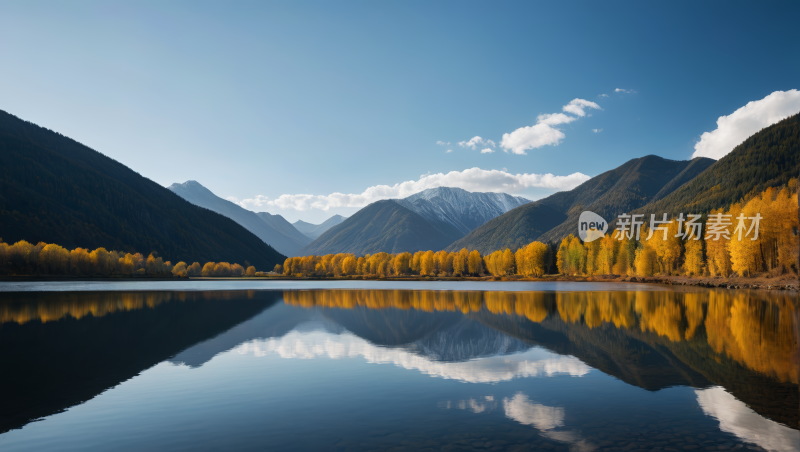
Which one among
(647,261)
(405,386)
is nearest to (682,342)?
(405,386)

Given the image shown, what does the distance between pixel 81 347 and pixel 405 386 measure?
67.4 feet

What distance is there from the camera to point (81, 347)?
24141 millimetres

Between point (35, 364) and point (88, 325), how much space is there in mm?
14998

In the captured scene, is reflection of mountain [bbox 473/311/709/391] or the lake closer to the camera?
the lake

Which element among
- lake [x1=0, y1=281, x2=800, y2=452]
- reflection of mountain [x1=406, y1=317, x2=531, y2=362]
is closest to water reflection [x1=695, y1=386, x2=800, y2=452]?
lake [x1=0, y1=281, x2=800, y2=452]

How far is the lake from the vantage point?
11.1 metres

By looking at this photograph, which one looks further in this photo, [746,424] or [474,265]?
[474,265]

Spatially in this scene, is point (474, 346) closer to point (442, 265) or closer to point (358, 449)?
point (358, 449)

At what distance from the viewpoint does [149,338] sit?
27672mm

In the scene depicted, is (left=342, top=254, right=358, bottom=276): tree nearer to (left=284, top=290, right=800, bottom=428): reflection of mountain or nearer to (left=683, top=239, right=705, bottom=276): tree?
(left=683, top=239, right=705, bottom=276): tree

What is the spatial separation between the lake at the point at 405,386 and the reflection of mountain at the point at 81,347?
14 cm

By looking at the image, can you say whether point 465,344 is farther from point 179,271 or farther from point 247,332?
point 179,271

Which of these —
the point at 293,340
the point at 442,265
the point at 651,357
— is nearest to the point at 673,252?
the point at 442,265

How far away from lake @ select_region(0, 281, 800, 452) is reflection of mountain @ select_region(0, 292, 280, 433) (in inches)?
5.5
